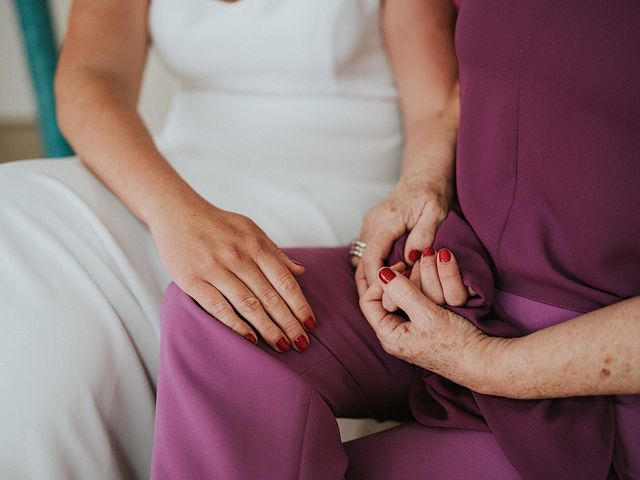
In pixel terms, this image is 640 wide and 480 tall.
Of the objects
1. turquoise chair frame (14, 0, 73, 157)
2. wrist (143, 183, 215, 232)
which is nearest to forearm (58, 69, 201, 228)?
wrist (143, 183, 215, 232)

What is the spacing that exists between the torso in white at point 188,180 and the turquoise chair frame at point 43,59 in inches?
39.5

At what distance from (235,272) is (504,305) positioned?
0.33 meters

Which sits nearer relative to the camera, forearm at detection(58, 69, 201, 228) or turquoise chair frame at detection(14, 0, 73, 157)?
forearm at detection(58, 69, 201, 228)

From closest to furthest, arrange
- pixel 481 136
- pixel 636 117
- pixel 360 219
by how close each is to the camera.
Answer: pixel 636 117, pixel 481 136, pixel 360 219

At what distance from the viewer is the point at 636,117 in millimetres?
638

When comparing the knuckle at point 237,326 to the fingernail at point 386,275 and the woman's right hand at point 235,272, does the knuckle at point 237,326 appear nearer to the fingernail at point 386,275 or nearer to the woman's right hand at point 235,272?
the woman's right hand at point 235,272

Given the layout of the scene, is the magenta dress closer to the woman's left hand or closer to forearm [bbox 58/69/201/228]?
the woman's left hand

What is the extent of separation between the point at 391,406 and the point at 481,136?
358mm

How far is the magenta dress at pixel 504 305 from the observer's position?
0.65 meters

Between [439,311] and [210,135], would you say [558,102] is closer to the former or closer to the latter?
[439,311]

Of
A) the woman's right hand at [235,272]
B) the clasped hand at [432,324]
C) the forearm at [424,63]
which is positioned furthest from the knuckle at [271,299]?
the forearm at [424,63]

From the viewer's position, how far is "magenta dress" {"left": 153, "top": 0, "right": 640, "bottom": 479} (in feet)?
2.12

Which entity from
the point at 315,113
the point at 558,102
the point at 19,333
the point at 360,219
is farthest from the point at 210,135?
the point at 558,102

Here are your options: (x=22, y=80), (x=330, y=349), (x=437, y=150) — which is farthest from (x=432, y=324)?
(x=22, y=80)
